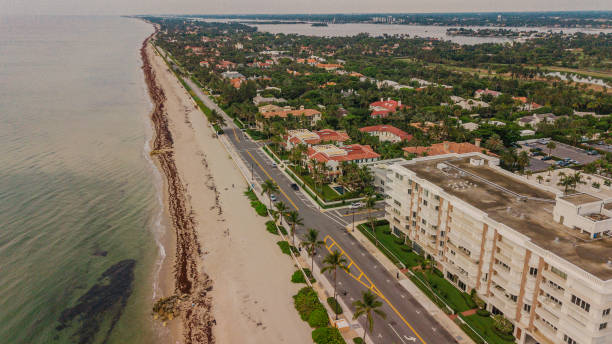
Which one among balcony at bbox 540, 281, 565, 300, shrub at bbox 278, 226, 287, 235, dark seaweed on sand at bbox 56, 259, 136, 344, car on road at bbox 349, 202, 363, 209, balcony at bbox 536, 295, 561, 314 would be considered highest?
balcony at bbox 540, 281, 565, 300

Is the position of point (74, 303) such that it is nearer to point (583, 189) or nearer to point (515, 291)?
point (515, 291)

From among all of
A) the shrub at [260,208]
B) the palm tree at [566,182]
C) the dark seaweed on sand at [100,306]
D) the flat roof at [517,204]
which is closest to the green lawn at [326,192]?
the shrub at [260,208]

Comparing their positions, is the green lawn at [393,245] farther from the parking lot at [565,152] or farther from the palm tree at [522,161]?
the parking lot at [565,152]

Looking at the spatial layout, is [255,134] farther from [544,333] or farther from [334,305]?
[544,333]

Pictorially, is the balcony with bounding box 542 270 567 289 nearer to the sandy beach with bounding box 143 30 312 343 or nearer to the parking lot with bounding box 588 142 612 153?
the sandy beach with bounding box 143 30 312 343

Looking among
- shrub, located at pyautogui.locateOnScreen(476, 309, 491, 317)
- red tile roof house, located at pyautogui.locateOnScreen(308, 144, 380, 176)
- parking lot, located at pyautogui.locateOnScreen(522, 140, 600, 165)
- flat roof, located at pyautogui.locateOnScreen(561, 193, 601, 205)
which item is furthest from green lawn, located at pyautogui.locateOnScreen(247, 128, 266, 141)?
flat roof, located at pyautogui.locateOnScreen(561, 193, 601, 205)

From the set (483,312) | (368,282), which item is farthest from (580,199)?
(368,282)

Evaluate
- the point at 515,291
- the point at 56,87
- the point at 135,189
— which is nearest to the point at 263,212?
the point at 135,189
